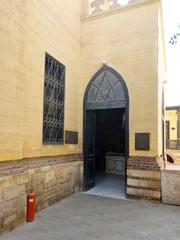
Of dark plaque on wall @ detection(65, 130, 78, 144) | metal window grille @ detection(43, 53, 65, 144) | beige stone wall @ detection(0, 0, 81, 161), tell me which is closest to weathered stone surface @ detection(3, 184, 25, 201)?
beige stone wall @ detection(0, 0, 81, 161)

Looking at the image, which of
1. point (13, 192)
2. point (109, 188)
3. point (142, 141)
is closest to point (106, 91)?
point (142, 141)

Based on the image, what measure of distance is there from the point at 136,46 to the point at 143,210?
4.40 m

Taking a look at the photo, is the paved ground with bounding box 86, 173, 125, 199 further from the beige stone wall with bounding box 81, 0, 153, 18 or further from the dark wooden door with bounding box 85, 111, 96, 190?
the beige stone wall with bounding box 81, 0, 153, 18

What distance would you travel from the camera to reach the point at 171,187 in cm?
595

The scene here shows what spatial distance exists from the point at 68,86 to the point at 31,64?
186 cm

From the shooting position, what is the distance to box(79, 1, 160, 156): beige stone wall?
6.38m

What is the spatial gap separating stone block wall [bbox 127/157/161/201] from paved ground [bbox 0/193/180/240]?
26 cm

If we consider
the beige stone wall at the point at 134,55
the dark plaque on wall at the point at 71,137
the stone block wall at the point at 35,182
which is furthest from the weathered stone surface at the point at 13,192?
the beige stone wall at the point at 134,55

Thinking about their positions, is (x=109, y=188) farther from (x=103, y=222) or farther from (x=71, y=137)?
(x=103, y=222)

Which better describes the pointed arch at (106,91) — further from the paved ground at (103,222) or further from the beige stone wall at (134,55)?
the paved ground at (103,222)

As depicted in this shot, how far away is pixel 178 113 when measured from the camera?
66.7 feet

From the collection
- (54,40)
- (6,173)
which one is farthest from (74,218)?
(54,40)

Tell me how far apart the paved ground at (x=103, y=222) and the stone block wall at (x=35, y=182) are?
232 millimetres

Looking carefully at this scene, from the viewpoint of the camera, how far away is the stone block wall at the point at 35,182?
12.9ft
